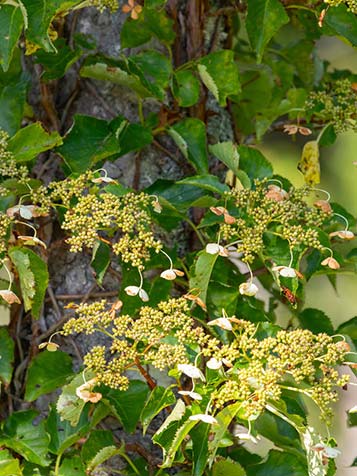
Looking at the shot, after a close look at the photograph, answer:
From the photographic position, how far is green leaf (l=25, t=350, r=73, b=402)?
1594 mm

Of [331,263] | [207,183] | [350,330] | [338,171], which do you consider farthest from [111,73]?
[338,171]

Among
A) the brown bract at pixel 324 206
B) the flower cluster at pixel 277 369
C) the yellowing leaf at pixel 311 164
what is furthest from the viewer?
the yellowing leaf at pixel 311 164

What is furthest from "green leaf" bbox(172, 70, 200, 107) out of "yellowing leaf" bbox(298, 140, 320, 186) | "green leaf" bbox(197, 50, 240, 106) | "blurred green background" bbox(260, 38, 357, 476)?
"blurred green background" bbox(260, 38, 357, 476)

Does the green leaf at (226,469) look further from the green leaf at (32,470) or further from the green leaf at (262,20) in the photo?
the green leaf at (262,20)

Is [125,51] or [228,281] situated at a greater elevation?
[125,51]

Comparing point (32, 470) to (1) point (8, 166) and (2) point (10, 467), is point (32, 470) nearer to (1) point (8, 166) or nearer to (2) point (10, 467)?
(2) point (10, 467)

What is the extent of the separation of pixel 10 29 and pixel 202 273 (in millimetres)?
458

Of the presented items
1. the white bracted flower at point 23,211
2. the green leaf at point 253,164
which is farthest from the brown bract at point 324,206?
the white bracted flower at point 23,211

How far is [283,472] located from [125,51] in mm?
777

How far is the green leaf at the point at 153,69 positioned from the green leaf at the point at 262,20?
160 mm

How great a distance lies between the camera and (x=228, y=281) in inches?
64.4

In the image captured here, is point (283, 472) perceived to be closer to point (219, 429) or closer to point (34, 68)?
point (219, 429)

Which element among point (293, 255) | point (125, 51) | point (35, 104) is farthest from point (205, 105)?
point (293, 255)

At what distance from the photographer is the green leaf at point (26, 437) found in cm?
155
